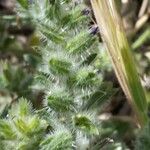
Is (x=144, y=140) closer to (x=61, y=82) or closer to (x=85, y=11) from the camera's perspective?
(x=61, y=82)

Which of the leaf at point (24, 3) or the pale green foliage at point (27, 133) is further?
the leaf at point (24, 3)

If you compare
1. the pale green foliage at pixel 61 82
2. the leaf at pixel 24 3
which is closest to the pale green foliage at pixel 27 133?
Answer: the pale green foliage at pixel 61 82

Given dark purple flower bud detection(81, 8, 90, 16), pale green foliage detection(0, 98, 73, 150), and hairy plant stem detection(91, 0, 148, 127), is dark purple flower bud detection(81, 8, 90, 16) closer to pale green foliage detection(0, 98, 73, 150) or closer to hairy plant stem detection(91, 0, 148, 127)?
hairy plant stem detection(91, 0, 148, 127)

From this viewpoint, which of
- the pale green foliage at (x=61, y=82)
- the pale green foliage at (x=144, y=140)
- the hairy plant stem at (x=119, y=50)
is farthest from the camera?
the hairy plant stem at (x=119, y=50)

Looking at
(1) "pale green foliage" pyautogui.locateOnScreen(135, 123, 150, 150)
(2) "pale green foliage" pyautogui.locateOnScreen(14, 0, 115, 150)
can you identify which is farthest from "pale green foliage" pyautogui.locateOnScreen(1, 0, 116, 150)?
(1) "pale green foliage" pyautogui.locateOnScreen(135, 123, 150, 150)

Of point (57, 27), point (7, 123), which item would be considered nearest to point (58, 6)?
point (57, 27)

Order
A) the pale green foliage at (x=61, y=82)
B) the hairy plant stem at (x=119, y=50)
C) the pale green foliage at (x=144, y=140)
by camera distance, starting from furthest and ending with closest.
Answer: the hairy plant stem at (x=119, y=50) < the pale green foliage at (x=144, y=140) < the pale green foliage at (x=61, y=82)

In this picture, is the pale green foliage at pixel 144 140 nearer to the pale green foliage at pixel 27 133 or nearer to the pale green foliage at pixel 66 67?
the pale green foliage at pixel 66 67

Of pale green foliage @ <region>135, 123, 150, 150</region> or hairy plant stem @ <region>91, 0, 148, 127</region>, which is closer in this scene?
pale green foliage @ <region>135, 123, 150, 150</region>

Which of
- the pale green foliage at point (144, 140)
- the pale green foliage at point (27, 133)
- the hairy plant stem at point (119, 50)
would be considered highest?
the hairy plant stem at point (119, 50)
